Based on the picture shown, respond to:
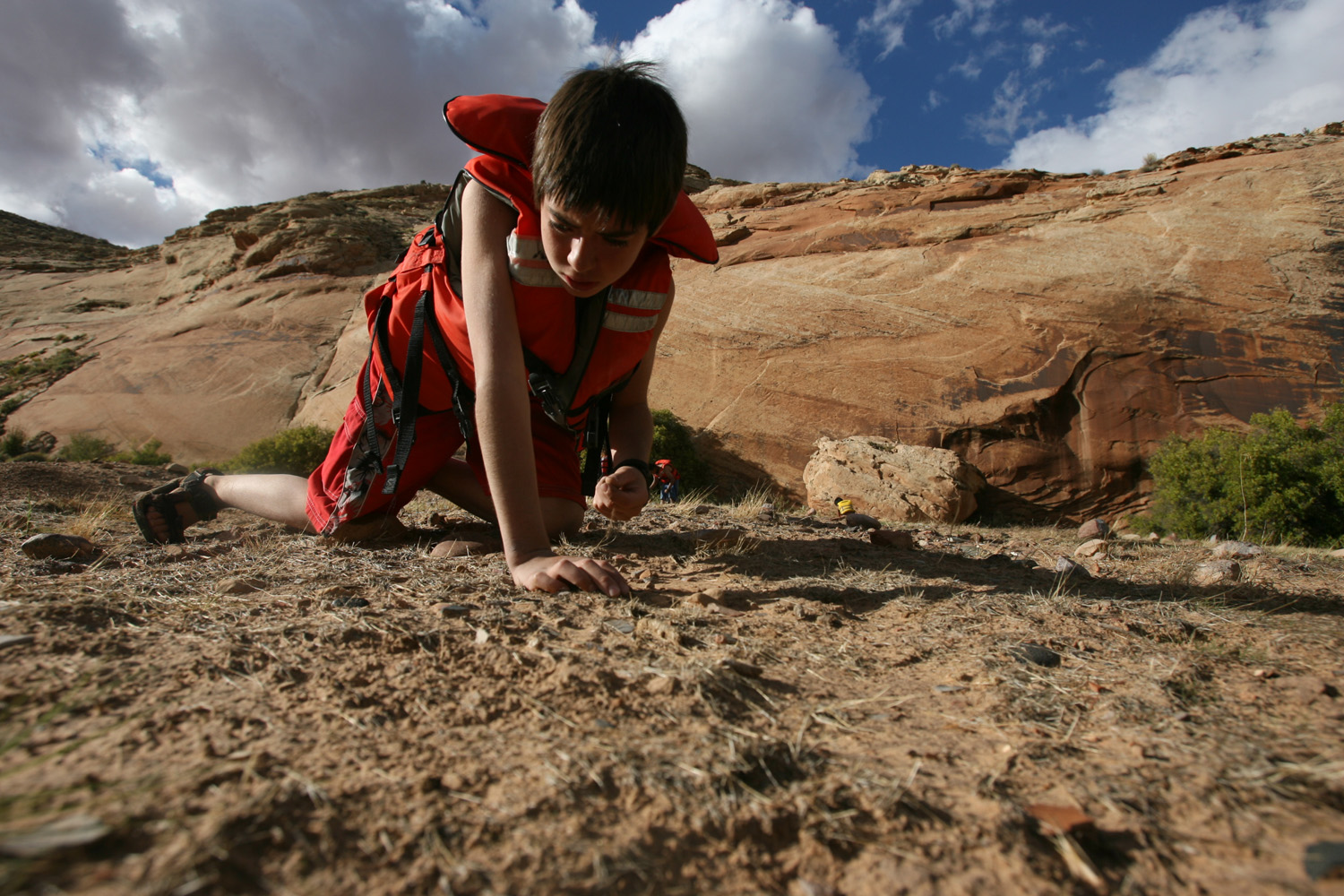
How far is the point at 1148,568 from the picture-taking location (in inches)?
109

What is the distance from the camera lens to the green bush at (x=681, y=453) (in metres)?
7.56

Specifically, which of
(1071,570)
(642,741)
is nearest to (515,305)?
(642,741)

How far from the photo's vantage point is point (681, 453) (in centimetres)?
767

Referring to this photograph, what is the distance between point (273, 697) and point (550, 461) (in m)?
1.79

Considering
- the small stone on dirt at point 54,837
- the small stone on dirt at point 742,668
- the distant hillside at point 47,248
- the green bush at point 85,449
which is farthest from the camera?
the distant hillside at point 47,248

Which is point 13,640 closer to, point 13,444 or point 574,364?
point 574,364

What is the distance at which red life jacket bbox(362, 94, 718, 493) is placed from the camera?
2.00 meters

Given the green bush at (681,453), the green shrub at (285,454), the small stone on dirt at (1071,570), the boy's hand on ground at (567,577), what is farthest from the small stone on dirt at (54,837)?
the green shrub at (285,454)

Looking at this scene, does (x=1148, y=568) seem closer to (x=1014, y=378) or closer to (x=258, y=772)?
(x=258, y=772)

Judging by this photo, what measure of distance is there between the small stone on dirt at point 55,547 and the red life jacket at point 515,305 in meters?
0.95

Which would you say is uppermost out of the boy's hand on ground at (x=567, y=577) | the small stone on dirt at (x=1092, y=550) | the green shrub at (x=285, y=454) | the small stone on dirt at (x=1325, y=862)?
the green shrub at (x=285, y=454)

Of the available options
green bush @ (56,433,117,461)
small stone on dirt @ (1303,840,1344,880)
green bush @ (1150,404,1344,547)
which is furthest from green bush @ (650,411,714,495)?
green bush @ (56,433,117,461)

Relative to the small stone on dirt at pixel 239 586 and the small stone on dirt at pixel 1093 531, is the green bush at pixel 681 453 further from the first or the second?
the small stone on dirt at pixel 239 586

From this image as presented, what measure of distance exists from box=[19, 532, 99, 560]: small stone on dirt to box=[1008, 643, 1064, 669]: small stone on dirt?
277 centimetres
